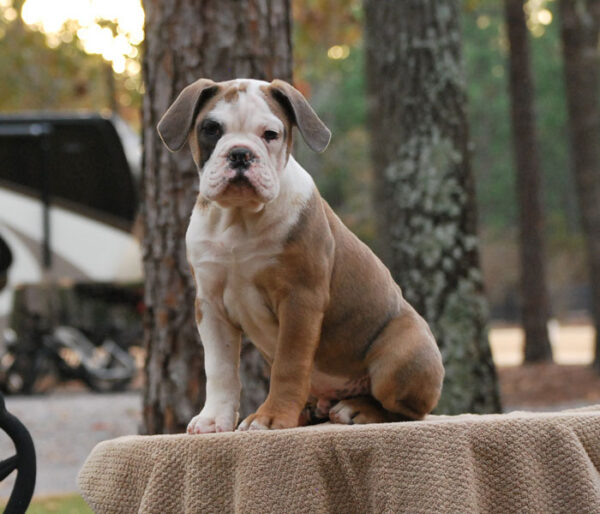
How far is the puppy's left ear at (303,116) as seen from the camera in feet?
10.6

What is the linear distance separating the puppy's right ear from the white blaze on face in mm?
83

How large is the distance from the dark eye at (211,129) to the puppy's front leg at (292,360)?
0.54 metres

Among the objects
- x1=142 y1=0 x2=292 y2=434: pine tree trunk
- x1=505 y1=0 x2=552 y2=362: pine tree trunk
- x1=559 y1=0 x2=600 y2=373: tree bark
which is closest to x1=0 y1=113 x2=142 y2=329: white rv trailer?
x1=505 y1=0 x2=552 y2=362: pine tree trunk

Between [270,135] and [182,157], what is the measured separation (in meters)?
2.04

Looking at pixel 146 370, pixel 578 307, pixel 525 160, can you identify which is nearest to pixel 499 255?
pixel 578 307

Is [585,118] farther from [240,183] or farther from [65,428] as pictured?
[240,183]

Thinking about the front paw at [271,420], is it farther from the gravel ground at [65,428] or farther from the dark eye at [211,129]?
the gravel ground at [65,428]

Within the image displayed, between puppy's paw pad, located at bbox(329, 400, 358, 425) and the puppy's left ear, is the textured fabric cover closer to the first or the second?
puppy's paw pad, located at bbox(329, 400, 358, 425)

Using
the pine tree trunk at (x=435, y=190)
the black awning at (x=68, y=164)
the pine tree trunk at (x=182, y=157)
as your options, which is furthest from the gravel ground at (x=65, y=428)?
the pine tree trunk at (x=182, y=157)

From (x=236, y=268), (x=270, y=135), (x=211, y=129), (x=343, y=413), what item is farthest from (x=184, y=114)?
(x=343, y=413)

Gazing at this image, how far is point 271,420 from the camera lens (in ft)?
10.4

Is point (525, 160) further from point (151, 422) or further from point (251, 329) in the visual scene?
point (251, 329)

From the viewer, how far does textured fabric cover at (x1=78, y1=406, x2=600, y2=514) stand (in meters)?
2.91

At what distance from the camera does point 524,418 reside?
3047 mm
